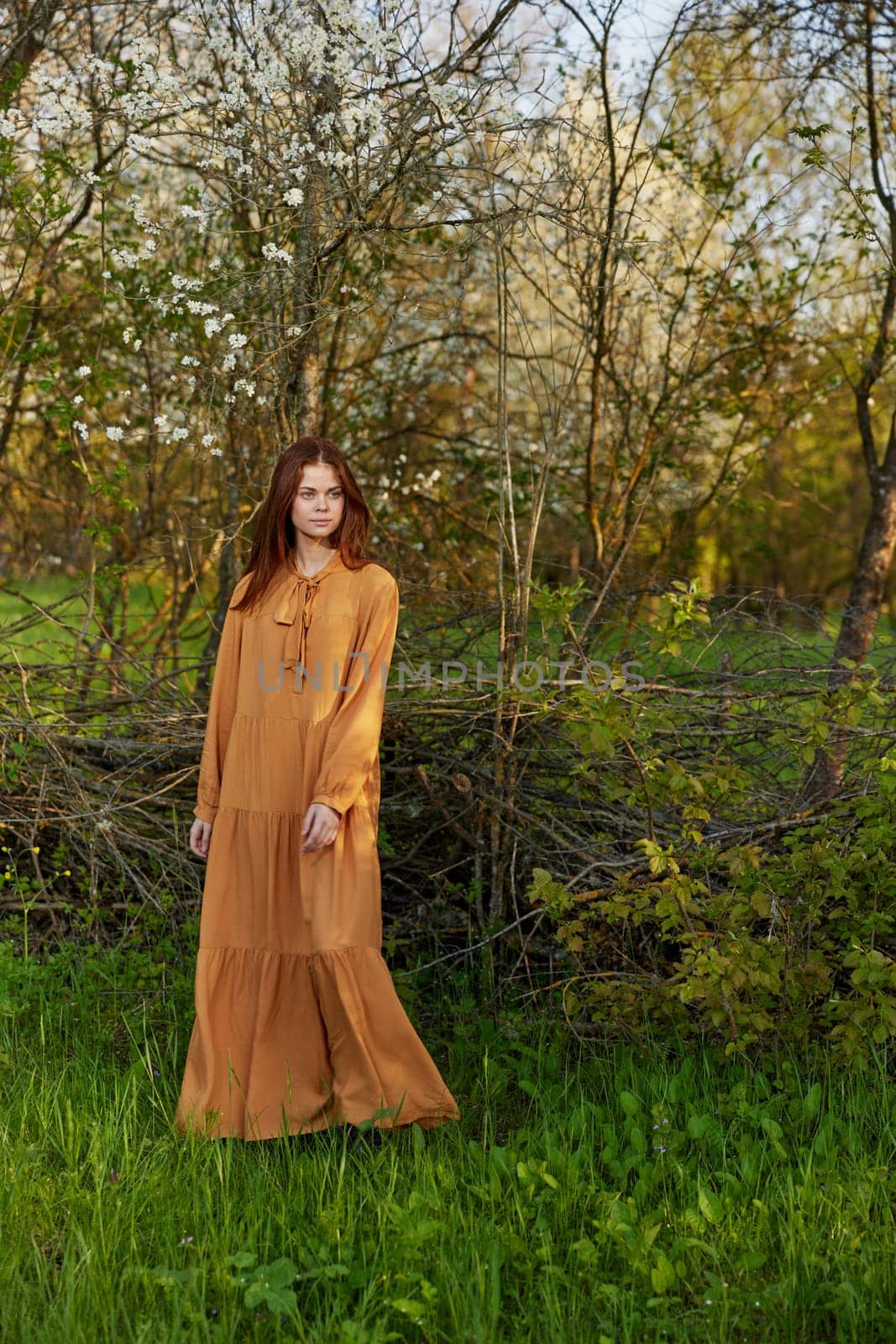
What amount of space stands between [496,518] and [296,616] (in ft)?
4.17

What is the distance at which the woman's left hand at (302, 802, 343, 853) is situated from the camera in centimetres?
302

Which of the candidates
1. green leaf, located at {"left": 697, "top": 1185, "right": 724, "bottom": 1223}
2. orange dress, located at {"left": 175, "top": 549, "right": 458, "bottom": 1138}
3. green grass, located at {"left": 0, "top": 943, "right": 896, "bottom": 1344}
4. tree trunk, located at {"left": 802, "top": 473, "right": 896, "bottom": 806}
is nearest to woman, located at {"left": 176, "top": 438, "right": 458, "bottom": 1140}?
orange dress, located at {"left": 175, "top": 549, "right": 458, "bottom": 1138}

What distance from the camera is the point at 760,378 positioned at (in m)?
7.06

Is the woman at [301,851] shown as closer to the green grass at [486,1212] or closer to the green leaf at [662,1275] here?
the green grass at [486,1212]

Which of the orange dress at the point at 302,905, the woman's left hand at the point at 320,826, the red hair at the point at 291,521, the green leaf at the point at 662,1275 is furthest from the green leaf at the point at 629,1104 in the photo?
the red hair at the point at 291,521

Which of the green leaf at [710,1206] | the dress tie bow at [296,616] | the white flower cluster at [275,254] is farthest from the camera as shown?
the white flower cluster at [275,254]

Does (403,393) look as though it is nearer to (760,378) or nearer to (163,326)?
(163,326)

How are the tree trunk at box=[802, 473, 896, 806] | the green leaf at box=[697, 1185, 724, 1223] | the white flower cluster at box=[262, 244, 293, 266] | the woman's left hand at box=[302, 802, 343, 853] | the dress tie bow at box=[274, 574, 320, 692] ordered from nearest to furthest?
the green leaf at box=[697, 1185, 724, 1223], the woman's left hand at box=[302, 802, 343, 853], the dress tie bow at box=[274, 574, 320, 692], the white flower cluster at box=[262, 244, 293, 266], the tree trunk at box=[802, 473, 896, 806]

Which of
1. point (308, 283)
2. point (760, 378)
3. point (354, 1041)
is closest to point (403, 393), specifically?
point (760, 378)

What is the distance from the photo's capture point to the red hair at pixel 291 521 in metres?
3.25

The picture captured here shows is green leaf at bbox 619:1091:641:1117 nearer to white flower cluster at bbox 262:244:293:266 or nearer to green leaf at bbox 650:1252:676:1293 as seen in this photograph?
green leaf at bbox 650:1252:676:1293

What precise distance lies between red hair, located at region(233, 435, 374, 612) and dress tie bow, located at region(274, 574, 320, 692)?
0.09m

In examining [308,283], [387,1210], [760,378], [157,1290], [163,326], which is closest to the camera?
[157,1290]

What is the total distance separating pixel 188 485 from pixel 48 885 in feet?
11.2
